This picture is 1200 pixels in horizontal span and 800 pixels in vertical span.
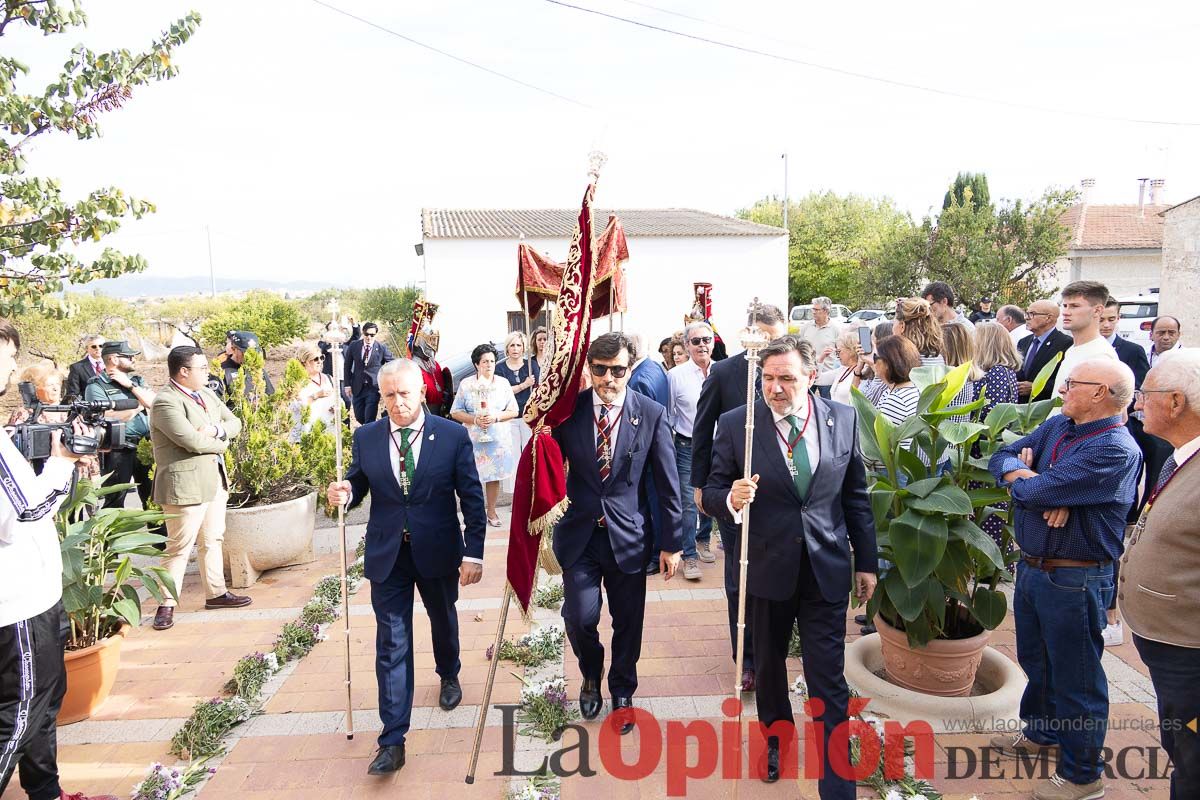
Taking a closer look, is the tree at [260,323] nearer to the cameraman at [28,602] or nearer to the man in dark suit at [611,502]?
the cameraman at [28,602]

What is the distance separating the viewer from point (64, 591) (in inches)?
152

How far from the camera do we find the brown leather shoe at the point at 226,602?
5512 millimetres

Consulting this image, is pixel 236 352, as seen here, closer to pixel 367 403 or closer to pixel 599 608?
pixel 367 403

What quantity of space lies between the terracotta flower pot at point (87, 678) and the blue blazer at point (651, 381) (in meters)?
3.65

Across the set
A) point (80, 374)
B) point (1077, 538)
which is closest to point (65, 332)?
point (80, 374)

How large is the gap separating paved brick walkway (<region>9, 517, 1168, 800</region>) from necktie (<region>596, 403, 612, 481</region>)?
135 cm

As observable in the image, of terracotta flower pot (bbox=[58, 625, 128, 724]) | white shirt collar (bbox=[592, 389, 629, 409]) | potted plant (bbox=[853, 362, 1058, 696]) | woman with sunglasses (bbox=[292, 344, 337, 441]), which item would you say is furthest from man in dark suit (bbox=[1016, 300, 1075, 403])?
woman with sunglasses (bbox=[292, 344, 337, 441])

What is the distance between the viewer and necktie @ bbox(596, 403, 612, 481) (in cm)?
370

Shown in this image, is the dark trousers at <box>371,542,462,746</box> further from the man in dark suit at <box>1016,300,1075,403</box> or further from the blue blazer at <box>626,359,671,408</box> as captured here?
the man in dark suit at <box>1016,300,1075,403</box>

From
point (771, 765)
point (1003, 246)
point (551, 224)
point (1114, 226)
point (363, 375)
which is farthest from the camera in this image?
point (1114, 226)

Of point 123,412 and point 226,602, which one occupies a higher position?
point 123,412

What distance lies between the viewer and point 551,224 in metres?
28.3

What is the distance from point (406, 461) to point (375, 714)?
4.75ft

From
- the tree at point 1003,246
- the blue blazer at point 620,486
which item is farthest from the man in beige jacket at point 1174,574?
the tree at point 1003,246
